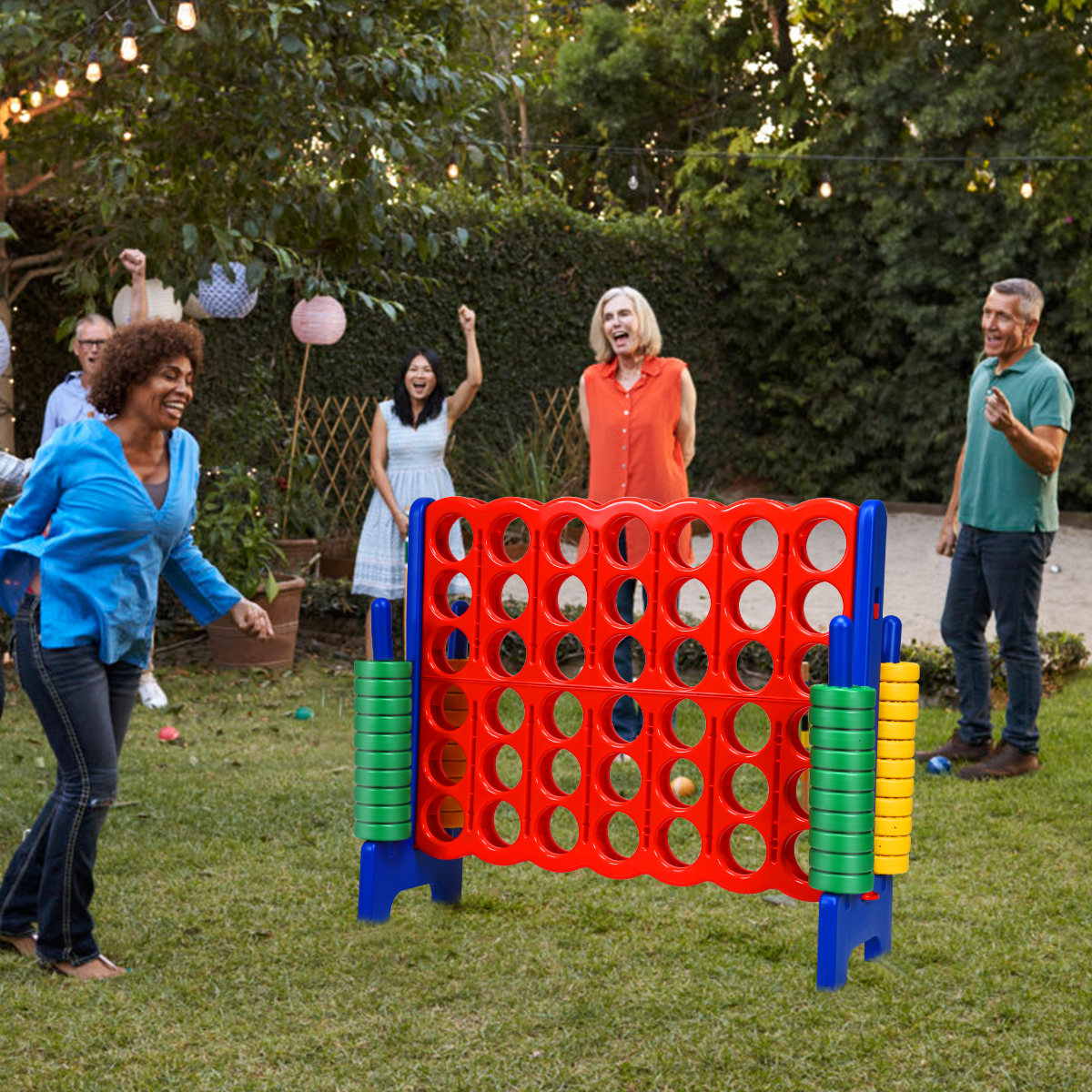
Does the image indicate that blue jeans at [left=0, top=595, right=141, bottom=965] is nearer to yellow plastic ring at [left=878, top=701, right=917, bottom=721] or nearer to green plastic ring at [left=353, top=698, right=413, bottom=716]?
green plastic ring at [left=353, top=698, right=413, bottom=716]

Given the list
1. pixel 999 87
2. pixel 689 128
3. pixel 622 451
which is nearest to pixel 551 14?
pixel 689 128

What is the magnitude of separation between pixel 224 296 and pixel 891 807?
4.66 meters

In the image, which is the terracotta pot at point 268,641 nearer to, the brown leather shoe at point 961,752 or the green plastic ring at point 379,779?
the brown leather shoe at point 961,752

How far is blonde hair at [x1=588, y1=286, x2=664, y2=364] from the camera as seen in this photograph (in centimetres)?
507

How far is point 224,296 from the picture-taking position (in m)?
6.74

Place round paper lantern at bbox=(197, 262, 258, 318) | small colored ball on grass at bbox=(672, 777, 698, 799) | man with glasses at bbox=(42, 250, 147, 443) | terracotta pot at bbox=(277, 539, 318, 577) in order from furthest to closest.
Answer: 1. terracotta pot at bbox=(277, 539, 318, 577)
2. round paper lantern at bbox=(197, 262, 258, 318)
3. man with glasses at bbox=(42, 250, 147, 443)
4. small colored ball on grass at bbox=(672, 777, 698, 799)

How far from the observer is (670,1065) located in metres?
2.73

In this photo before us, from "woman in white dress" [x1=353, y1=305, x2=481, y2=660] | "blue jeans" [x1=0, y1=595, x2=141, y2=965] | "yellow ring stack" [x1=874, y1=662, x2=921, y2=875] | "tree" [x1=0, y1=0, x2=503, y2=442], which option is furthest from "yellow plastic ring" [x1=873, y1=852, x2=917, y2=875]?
"tree" [x1=0, y1=0, x2=503, y2=442]

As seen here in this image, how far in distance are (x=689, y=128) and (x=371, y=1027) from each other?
46.1 ft

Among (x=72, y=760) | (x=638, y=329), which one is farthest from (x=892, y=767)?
(x=638, y=329)

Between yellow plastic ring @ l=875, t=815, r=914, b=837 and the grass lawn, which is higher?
yellow plastic ring @ l=875, t=815, r=914, b=837

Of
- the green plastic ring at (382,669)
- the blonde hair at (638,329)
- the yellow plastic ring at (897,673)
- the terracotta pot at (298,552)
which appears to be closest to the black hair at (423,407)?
the blonde hair at (638,329)

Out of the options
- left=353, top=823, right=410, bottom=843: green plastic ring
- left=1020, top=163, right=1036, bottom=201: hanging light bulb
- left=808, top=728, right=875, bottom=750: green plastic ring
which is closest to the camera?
left=808, top=728, right=875, bottom=750: green plastic ring

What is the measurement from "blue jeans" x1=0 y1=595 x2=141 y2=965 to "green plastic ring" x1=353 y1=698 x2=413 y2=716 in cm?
60
